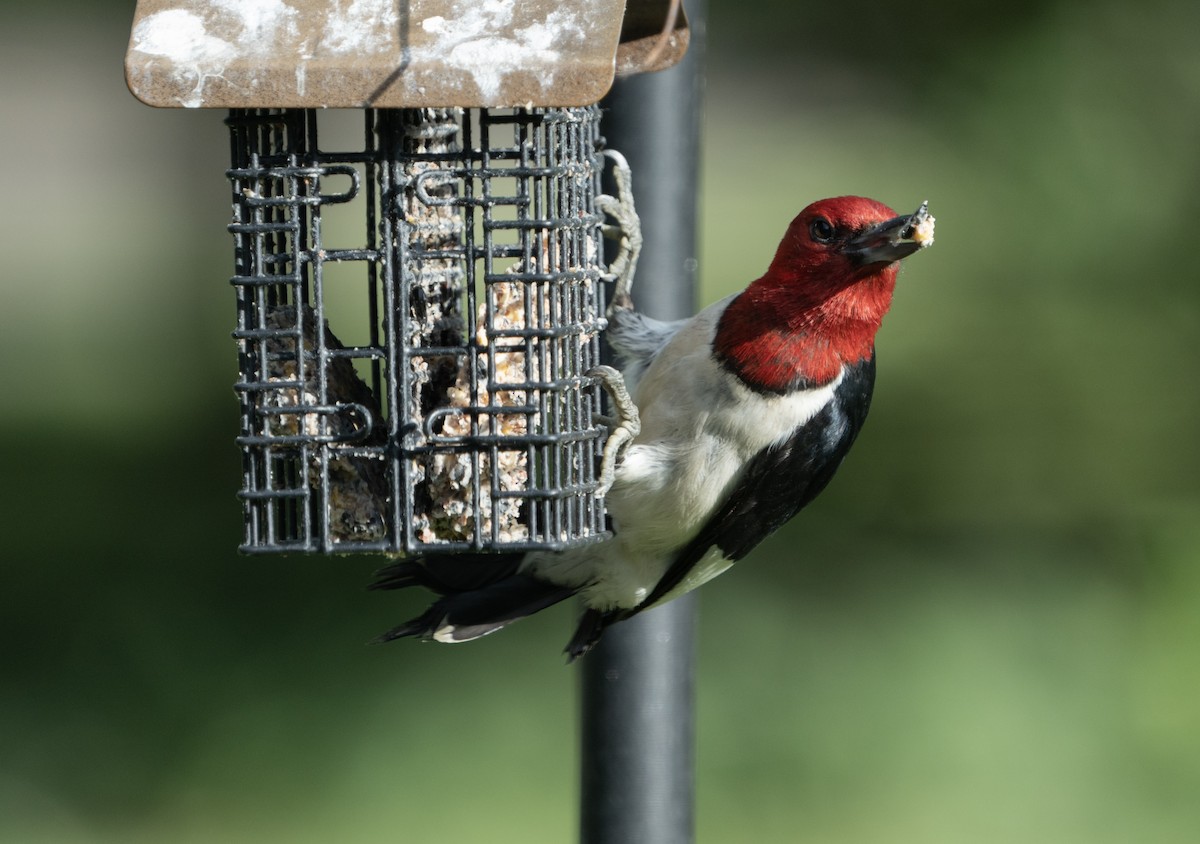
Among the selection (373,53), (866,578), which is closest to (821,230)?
(373,53)

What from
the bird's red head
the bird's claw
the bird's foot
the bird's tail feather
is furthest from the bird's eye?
the bird's tail feather

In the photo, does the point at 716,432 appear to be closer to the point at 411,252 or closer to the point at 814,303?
the point at 814,303

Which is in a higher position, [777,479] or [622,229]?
[622,229]

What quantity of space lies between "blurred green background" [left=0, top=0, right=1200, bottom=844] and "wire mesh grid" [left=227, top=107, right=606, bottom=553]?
3.99m

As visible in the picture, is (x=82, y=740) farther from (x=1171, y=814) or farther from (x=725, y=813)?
(x=1171, y=814)

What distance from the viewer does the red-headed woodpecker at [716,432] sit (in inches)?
144

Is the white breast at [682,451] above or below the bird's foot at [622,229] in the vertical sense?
below

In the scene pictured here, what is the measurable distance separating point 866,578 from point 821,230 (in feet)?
16.9

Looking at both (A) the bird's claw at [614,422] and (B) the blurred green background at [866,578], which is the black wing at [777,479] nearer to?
(A) the bird's claw at [614,422]

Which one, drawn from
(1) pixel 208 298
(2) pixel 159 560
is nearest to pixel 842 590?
(2) pixel 159 560

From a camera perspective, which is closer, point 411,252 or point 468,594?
point 411,252

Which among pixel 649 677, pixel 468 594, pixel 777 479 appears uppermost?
pixel 777 479

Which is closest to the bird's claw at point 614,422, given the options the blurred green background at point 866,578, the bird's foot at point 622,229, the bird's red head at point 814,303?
the bird's red head at point 814,303

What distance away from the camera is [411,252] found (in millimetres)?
2965
